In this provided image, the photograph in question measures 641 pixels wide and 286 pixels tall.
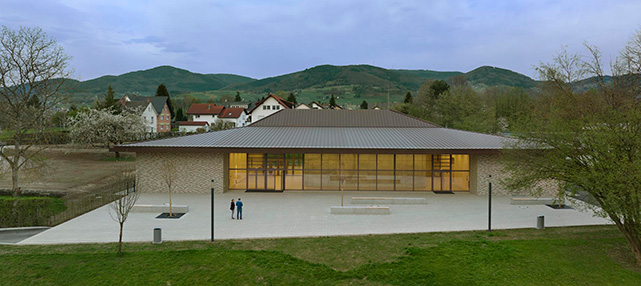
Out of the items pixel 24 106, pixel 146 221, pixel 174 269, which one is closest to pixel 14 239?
pixel 146 221

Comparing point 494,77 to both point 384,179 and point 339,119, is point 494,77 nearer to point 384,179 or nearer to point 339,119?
point 339,119

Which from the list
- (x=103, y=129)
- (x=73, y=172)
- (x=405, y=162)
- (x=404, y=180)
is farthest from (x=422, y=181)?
(x=103, y=129)

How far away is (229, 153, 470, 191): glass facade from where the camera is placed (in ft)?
80.9

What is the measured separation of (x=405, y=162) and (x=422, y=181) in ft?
5.95

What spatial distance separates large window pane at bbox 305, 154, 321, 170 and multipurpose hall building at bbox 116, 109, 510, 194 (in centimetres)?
4

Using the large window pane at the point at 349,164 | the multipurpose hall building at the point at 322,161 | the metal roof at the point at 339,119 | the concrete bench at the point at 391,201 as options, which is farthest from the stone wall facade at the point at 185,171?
the concrete bench at the point at 391,201

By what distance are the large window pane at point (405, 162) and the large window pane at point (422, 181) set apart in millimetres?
675

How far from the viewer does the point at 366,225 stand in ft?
52.4

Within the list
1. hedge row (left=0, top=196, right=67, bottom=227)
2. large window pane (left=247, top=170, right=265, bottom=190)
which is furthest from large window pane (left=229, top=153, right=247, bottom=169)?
hedge row (left=0, top=196, right=67, bottom=227)

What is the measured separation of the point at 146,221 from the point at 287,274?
9.24 meters

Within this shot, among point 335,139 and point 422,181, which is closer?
point 422,181

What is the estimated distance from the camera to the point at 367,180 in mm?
24875

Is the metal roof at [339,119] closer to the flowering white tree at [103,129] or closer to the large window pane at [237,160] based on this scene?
the large window pane at [237,160]

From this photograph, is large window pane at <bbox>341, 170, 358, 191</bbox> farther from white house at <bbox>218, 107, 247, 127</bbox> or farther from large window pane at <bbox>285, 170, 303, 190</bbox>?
white house at <bbox>218, 107, 247, 127</bbox>
